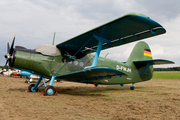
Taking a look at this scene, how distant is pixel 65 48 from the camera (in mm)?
6848

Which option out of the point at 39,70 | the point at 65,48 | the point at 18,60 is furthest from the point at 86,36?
the point at 18,60

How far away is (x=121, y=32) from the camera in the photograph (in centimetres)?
580

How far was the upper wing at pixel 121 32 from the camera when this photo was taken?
4645mm

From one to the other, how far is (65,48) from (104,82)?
3320 millimetres

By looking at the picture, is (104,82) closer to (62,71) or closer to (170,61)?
(62,71)

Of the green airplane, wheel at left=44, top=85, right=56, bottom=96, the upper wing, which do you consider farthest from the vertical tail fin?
wheel at left=44, top=85, right=56, bottom=96

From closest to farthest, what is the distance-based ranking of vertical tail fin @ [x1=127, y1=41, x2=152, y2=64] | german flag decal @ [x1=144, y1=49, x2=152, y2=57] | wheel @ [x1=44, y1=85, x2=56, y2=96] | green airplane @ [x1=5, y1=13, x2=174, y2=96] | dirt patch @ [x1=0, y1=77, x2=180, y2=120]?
dirt patch @ [x1=0, y1=77, x2=180, y2=120] → green airplane @ [x1=5, y1=13, x2=174, y2=96] → wheel @ [x1=44, y1=85, x2=56, y2=96] → vertical tail fin @ [x1=127, y1=41, x2=152, y2=64] → german flag decal @ [x1=144, y1=49, x2=152, y2=57]

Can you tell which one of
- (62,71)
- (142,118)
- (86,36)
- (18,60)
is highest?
(86,36)

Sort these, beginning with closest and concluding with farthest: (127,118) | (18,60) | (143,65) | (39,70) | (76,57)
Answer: (127,118), (18,60), (39,70), (76,57), (143,65)

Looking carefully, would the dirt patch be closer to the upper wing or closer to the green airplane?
the green airplane

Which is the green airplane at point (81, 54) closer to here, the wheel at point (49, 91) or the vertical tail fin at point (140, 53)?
the wheel at point (49, 91)

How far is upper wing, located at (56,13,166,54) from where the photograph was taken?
15.2 feet

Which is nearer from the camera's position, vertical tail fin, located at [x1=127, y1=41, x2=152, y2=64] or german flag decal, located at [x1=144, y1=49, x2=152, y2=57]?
vertical tail fin, located at [x1=127, y1=41, x2=152, y2=64]

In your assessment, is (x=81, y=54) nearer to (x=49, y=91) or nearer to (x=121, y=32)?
(x=121, y=32)
